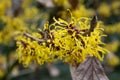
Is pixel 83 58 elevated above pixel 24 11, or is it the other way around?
pixel 24 11

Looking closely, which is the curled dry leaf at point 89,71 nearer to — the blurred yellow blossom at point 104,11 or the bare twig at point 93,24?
the bare twig at point 93,24

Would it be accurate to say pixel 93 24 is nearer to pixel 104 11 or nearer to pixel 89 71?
pixel 89 71

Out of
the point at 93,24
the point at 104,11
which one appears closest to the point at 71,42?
the point at 93,24

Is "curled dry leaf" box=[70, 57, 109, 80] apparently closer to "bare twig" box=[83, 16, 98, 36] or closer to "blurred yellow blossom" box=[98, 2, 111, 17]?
"bare twig" box=[83, 16, 98, 36]

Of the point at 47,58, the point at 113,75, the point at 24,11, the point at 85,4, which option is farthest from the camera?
the point at 113,75

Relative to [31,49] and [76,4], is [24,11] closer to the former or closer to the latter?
[76,4]

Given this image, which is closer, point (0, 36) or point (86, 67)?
point (86, 67)

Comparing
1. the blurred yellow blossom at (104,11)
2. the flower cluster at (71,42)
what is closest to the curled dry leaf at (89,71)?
the flower cluster at (71,42)

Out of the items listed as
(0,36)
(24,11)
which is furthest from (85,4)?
(24,11)
